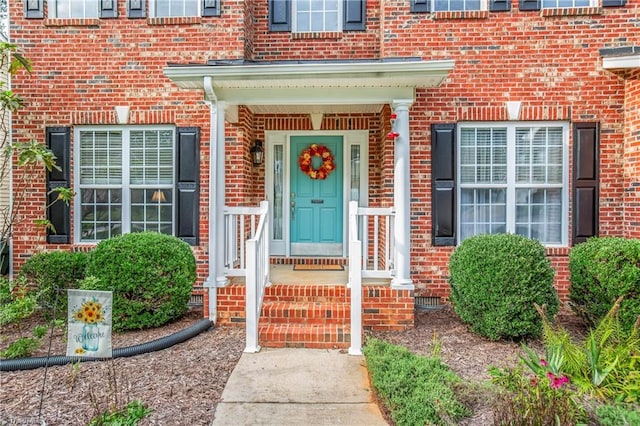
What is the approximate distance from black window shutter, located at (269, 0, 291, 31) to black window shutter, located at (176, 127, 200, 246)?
2.18 metres

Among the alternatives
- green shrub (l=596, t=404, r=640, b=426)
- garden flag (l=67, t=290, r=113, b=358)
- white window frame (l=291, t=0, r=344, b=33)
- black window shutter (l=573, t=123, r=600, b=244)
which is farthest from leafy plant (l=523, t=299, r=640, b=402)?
white window frame (l=291, t=0, r=344, b=33)

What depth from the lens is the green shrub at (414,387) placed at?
9.66 ft

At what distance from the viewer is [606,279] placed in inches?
187

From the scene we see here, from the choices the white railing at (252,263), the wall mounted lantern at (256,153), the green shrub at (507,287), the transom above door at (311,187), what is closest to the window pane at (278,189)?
the transom above door at (311,187)

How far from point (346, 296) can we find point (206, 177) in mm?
2774

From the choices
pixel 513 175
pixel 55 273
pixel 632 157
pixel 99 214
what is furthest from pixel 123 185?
Answer: pixel 632 157

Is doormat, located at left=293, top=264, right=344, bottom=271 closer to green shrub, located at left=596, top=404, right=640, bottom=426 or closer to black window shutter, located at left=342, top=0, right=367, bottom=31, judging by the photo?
black window shutter, located at left=342, top=0, right=367, bottom=31

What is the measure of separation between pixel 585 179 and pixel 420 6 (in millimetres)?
3410

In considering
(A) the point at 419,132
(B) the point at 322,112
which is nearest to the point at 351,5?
(B) the point at 322,112

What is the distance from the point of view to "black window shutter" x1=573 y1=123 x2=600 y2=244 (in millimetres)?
5984

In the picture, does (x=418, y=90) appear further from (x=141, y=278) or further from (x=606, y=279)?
(x=141, y=278)

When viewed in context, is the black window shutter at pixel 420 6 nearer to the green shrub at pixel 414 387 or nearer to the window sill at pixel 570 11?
the window sill at pixel 570 11

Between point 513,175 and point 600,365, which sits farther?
point 513,175

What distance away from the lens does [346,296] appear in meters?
5.39
